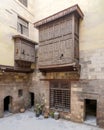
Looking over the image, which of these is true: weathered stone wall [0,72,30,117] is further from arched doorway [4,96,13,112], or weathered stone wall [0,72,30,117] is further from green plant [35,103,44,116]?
green plant [35,103,44,116]

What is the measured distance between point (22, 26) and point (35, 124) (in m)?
6.60

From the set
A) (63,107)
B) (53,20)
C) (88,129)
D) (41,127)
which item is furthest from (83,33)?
(41,127)

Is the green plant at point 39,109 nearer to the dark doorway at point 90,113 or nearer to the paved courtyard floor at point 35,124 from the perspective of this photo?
the paved courtyard floor at point 35,124

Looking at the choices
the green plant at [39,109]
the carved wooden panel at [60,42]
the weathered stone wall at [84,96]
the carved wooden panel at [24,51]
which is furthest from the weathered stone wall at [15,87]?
the weathered stone wall at [84,96]

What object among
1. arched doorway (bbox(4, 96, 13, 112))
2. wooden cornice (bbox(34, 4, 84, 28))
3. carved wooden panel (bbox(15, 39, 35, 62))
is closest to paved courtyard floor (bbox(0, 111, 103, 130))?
arched doorway (bbox(4, 96, 13, 112))

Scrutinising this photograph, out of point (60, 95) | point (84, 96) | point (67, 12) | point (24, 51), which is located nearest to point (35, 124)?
point (60, 95)

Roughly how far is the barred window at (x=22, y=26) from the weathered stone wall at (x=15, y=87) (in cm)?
308

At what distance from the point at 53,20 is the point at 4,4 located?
3115 millimetres

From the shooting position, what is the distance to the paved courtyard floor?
6809 mm

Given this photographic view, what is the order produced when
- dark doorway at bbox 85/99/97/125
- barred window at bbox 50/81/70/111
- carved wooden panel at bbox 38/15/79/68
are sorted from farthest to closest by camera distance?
barred window at bbox 50/81/70/111 < dark doorway at bbox 85/99/97/125 < carved wooden panel at bbox 38/15/79/68

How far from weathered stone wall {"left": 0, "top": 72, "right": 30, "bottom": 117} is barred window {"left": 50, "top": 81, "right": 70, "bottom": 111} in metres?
2.46

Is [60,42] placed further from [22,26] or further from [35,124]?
[35,124]

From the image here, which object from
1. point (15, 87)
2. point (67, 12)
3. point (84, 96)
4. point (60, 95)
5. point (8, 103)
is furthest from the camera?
point (8, 103)

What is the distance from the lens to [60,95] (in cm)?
855
